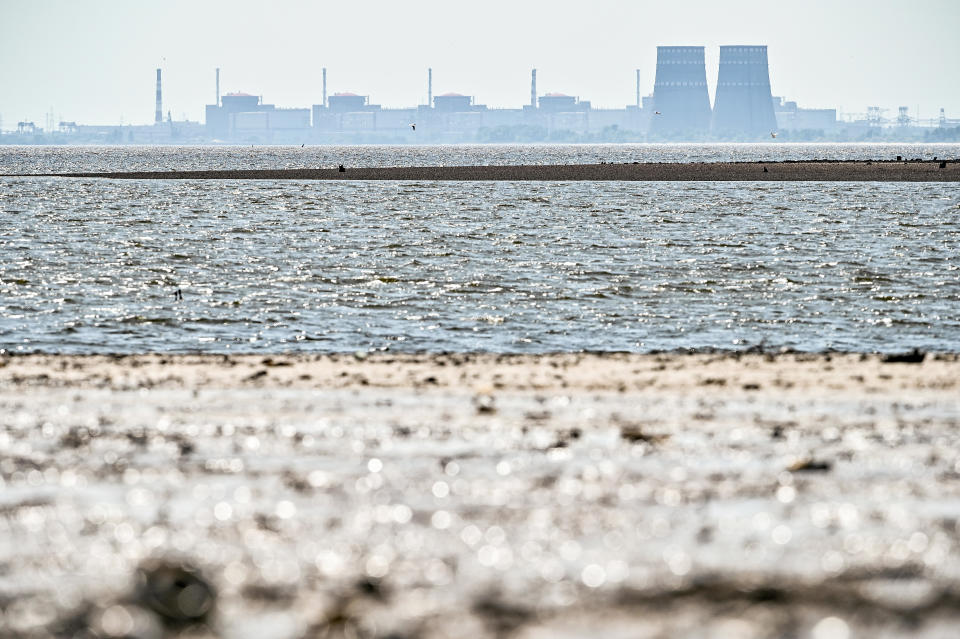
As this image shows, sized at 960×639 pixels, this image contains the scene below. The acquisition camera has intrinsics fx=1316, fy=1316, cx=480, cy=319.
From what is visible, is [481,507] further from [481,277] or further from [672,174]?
[672,174]

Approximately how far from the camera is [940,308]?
25.8 meters

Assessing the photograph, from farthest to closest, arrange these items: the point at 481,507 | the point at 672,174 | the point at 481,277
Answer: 1. the point at 672,174
2. the point at 481,277
3. the point at 481,507

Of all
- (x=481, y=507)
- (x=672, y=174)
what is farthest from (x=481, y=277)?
(x=672, y=174)

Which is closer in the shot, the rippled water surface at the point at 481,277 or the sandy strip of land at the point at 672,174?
the rippled water surface at the point at 481,277

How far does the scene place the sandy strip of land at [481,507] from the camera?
6723 millimetres

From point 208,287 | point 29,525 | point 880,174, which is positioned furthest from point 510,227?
point 880,174

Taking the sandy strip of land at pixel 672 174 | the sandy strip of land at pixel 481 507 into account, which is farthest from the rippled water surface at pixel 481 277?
the sandy strip of land at pixel 672 174

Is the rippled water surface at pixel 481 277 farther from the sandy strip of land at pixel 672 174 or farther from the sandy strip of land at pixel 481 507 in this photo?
the sandy strip of land at pixel 672 174

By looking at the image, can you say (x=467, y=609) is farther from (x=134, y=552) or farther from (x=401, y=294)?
(x=401, y=294)

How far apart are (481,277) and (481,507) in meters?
23.7

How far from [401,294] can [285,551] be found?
20880mm

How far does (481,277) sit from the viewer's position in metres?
32.4

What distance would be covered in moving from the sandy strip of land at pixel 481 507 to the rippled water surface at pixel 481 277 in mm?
7486

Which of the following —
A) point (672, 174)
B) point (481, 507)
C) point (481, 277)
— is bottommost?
point (481, 277)
